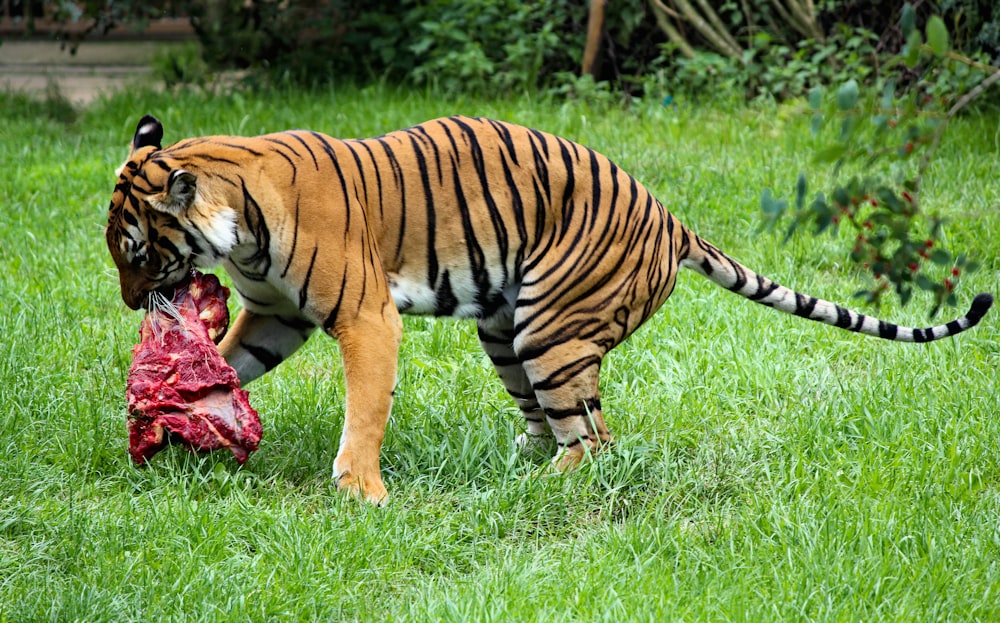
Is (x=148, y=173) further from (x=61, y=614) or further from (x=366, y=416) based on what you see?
(x=61, y=614)

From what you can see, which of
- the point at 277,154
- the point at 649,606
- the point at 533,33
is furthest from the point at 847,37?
the point at 649,606

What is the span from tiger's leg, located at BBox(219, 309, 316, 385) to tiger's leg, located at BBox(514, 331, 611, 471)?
0.87 meters

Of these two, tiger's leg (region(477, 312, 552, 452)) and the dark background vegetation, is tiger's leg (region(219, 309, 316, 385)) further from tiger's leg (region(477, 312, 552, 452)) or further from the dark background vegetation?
the dark background vegetation

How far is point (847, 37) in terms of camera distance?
30.3ft

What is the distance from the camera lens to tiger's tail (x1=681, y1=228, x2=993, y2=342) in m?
3.99

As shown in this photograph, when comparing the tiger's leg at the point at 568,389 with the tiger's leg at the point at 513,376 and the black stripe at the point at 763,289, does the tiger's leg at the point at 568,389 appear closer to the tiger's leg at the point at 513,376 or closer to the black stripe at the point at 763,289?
the tiger's leg at the point at 513,376

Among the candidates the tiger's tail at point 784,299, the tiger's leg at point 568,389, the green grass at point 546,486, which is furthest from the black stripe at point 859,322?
the tiger's leg at point 568,389

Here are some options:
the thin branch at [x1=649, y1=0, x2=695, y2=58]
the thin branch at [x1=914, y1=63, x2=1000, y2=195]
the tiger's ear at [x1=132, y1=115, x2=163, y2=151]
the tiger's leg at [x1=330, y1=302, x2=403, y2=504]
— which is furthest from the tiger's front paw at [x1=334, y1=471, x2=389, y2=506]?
the thin branch at [x1=649, y1=0, x2=695, y2=58]

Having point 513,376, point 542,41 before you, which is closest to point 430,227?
point 513,376

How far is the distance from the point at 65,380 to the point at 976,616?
3659 mm

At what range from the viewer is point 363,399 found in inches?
147

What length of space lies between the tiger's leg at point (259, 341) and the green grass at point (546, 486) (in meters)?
0.33

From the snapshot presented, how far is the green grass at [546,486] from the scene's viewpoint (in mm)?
3191

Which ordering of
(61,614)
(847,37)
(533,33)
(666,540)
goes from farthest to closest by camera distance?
(533,33) < (847,37) < (666,540) < (61,614)
